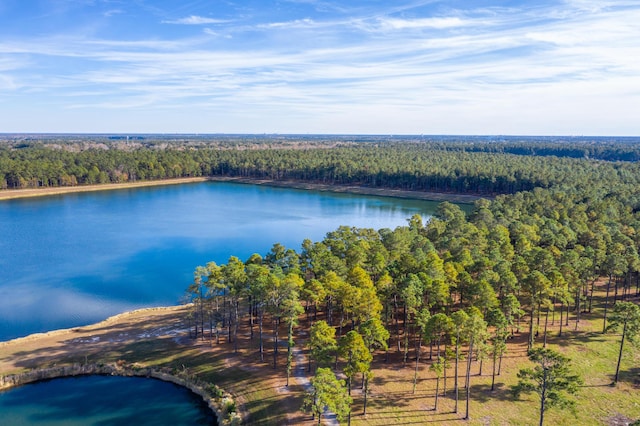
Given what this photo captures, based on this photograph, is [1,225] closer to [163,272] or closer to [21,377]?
[163,272]

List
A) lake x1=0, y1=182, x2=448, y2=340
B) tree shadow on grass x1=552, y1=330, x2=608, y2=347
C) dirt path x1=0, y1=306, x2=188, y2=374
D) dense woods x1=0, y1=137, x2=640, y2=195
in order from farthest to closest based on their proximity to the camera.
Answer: dense woods x1=0, y1=137, x2=640, y2=195, lake x1=0, y1=182, x2=448, y2=340, tree shadow on grass x1=552, y1=330, x2=608, y2=347, dirt path x1=0, y1=306, x2=188, y2=374

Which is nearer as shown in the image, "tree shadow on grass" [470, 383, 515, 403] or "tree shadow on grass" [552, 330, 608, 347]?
"tree shadow on grass" [470, 383, 515, 403]

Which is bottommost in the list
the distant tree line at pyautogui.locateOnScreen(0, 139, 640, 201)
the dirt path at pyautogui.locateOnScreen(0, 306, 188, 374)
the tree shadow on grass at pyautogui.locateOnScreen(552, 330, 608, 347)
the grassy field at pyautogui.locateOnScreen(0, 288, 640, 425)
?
the dirt path at pyautogui.locateOnScreen(0, 306, 188, 374)

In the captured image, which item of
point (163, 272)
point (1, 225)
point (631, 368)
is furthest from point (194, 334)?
point (1, 225)

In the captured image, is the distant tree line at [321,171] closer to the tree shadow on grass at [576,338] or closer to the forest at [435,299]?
the forest at [435,299]

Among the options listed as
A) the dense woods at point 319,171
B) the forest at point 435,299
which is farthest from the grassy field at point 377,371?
the dense woods at point 319,171

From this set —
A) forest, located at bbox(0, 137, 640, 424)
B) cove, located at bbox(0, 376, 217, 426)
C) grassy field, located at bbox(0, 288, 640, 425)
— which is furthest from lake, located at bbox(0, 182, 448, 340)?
forest, located at bbox(0, 137, 640, 424)

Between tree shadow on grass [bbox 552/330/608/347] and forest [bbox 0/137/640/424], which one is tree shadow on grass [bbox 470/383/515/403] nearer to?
forest [bbox 0/137/640/424]

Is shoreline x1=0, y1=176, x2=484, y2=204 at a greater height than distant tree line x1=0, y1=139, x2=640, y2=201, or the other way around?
distant tree line x1=0, y1=139, x2=640, y2=201
